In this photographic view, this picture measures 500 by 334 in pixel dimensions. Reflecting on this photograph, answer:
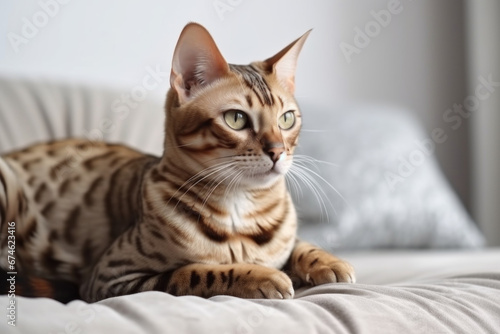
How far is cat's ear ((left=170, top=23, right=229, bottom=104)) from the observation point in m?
0.72

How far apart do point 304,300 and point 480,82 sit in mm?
1811

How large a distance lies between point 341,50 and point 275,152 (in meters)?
1.09

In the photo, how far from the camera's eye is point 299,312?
0.65 m

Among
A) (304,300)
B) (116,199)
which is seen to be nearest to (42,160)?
(116,199)

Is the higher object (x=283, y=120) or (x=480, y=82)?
(x=480, y=82)

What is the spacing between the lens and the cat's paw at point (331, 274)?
0.81m

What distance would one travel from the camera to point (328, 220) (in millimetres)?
1518

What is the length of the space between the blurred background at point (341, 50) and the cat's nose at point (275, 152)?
24 cm

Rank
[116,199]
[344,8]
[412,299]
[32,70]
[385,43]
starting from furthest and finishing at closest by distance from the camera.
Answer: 1. [385,43]
2. [344,8]
3. [32,70]
4. [116,199]
5. [412,299]

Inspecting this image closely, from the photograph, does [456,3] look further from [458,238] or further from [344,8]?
[458,238]

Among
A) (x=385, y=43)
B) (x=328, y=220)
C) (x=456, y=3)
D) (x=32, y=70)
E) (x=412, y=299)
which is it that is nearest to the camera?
(x=412, y=299)

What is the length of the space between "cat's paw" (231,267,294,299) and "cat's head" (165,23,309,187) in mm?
144

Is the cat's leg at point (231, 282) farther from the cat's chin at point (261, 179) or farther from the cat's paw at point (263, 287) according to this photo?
the cat's chin at point (261, 179)

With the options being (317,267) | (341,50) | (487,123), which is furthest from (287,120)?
(487,123)
